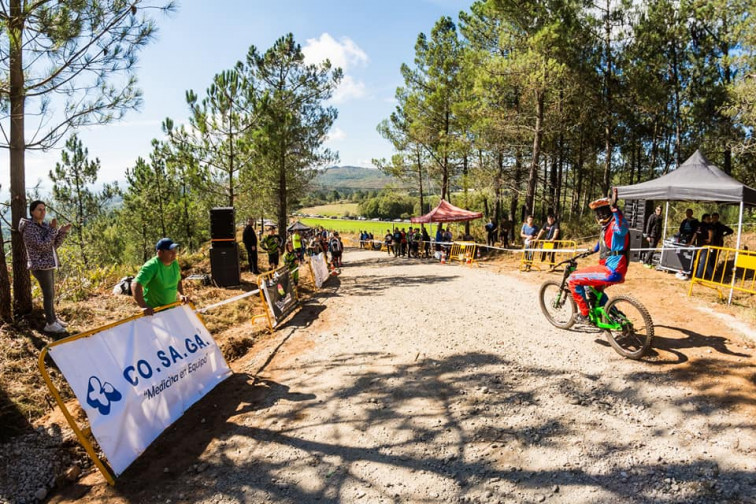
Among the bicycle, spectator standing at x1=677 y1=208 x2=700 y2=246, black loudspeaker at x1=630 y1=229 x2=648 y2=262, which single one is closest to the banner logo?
the bicycle

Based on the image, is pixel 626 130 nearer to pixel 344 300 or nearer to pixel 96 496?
pixel 344 300

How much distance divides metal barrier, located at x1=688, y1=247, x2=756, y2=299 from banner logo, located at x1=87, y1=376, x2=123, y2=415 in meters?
9.22

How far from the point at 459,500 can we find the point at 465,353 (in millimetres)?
2810

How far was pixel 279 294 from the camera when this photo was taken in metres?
8.38

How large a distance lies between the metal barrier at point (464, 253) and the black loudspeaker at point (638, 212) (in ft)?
18.8

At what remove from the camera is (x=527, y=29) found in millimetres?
15633

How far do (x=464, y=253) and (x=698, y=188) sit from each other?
31.6 feet

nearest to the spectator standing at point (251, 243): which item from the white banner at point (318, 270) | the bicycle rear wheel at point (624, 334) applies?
the white banner at point (318, 270)

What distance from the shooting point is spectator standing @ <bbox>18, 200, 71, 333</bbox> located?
5566mm

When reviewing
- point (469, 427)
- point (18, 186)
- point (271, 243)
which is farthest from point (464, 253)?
point (18, 186)

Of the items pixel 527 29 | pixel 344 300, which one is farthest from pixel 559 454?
pixel 527 29

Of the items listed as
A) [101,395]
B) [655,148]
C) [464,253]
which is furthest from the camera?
[655,148]

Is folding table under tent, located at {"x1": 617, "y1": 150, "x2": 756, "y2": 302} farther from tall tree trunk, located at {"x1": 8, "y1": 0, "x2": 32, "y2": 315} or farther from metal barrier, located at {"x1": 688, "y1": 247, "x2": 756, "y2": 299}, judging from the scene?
tall tree trunk, located at {"x1": 8, "y1": 0, "x2": 32, "y2": 315}

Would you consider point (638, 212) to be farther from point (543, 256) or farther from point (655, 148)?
point (655, 148)
